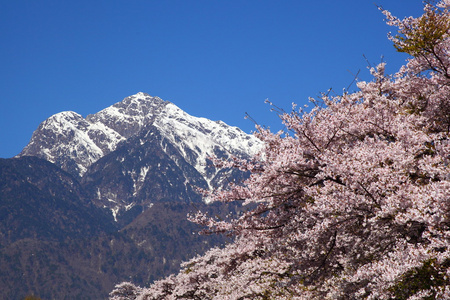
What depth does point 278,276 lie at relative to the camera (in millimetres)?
22984

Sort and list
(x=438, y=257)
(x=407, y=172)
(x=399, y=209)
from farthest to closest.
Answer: (x=407, y=172), (x=399, y=209), (x=438, y=257)

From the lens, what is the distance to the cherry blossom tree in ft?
31.0

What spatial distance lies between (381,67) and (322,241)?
1027 cm

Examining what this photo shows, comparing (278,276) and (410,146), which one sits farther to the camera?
(278,276)

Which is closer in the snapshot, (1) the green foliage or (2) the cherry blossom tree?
(2) the cherry blossom tree

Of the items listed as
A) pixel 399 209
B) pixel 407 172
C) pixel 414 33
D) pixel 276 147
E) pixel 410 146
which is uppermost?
pixel 414 33

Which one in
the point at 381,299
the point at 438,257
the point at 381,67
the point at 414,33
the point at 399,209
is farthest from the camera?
the point at 381,67

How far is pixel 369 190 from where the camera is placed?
10.4 meters

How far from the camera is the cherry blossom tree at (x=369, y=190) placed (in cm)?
944

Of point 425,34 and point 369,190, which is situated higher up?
point 425,34

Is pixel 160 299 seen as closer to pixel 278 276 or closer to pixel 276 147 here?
pixel 278 276

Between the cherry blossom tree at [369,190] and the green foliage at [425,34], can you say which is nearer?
the cherry blossom tree at [369,190]

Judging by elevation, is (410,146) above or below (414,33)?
below

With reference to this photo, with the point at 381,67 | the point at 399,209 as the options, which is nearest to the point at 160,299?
the point at 381,67
